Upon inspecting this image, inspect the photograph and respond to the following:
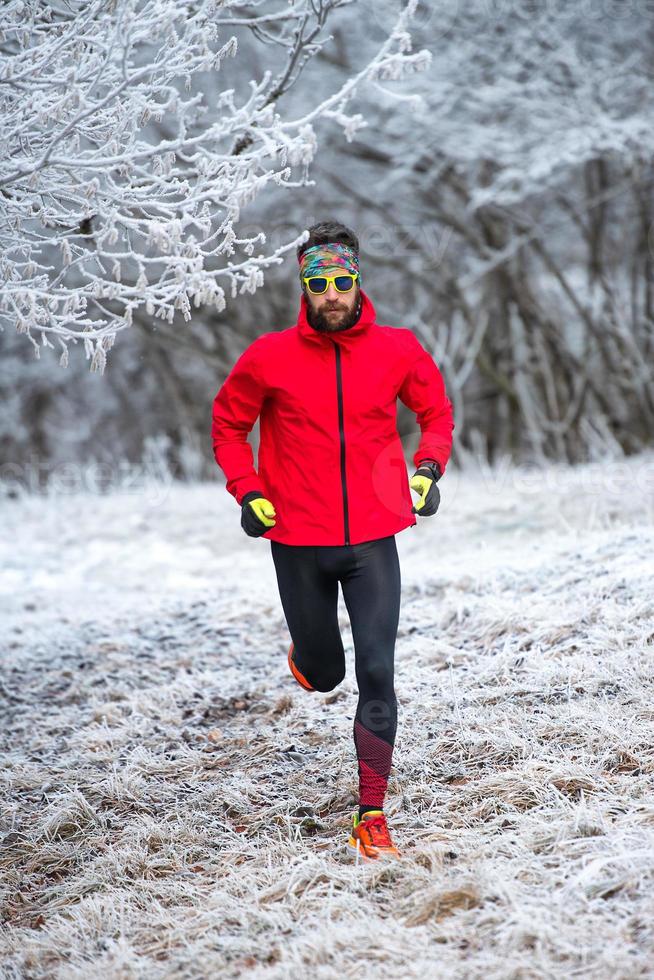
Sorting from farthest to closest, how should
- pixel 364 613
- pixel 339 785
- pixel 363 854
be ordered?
pixel 339 785
pixel 364 613
pixel 363 854

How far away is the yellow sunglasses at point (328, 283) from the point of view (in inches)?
130

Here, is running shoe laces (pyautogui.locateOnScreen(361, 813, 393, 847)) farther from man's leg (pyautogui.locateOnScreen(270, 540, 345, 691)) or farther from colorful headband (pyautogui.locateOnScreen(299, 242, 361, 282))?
colorful headband (pyautogui.locateOnScreen(299, 242, 361, 282))

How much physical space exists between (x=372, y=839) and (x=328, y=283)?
6.12 feet

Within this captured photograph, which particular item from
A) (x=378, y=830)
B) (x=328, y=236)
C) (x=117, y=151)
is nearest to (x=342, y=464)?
(x=328, y=236)

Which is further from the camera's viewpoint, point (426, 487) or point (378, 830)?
point (426, 487)

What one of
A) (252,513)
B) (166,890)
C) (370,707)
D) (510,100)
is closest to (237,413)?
(252,513)

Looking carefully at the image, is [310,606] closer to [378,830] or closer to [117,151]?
[378,830]

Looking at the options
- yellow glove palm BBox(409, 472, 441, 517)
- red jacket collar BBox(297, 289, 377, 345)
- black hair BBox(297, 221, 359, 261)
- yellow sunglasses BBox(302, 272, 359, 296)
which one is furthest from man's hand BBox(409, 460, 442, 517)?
black hair BBox(297, 221, 359, 261)

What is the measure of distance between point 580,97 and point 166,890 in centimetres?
1020

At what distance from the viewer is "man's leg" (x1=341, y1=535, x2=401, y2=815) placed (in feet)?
10.5

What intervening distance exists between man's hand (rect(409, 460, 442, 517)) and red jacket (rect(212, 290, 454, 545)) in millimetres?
42

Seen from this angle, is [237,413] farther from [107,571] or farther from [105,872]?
[107,571]

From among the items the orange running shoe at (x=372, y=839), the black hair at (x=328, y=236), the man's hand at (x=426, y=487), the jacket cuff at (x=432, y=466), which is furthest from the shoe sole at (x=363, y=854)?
the black hair at (x=328, y=236)

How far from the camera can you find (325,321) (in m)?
3.29
